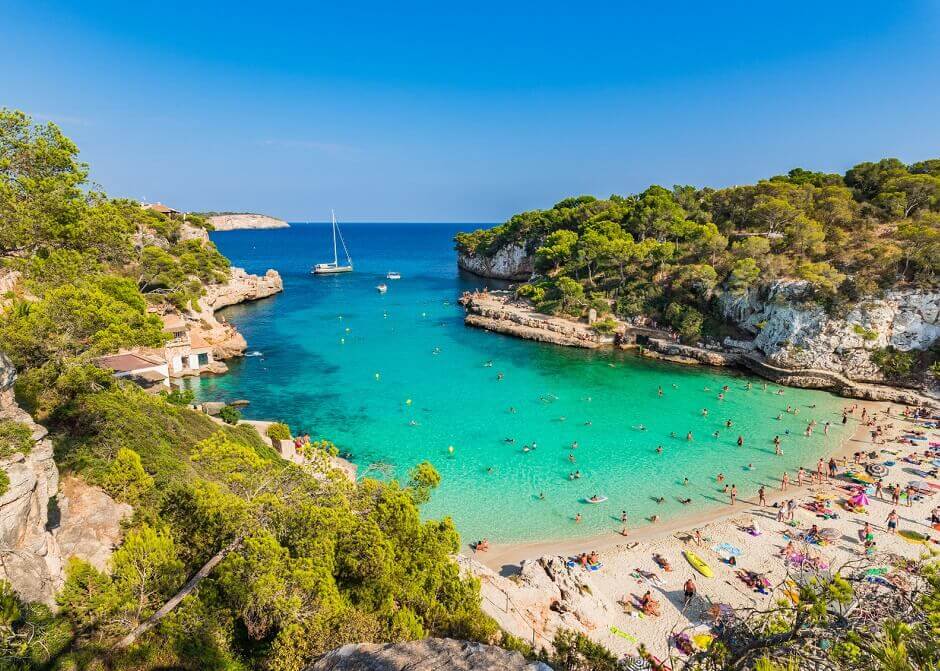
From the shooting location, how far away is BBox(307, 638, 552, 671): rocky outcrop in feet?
23.0

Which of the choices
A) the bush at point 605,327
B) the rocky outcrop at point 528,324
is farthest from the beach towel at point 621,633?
the bush at point 605,327

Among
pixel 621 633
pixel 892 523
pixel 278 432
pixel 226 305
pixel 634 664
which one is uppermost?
pixel 226 305

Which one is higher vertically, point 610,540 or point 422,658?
point 422,658

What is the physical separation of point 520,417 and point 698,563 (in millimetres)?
13388

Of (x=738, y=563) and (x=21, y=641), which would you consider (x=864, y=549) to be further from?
(x=21, y=641)

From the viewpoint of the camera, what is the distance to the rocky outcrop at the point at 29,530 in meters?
7.05

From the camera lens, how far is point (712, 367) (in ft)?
122

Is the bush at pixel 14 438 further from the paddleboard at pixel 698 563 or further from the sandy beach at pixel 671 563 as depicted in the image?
the paddleboard at pixel 698 563

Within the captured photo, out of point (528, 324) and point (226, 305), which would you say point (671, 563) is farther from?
point (226, 305)

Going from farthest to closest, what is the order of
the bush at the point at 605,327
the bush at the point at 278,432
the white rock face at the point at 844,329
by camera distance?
the bush at the point at 605,327, the white rock face at the point at 844,329, the bush at the point at 278,432

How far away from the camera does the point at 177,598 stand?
27.6 ft

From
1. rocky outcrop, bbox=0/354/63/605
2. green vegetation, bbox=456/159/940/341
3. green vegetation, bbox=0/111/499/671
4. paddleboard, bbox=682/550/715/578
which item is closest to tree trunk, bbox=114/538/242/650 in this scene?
green vegetation, bbox=0/111/499/671

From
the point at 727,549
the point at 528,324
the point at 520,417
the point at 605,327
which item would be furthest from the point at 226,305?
the point at 727,549

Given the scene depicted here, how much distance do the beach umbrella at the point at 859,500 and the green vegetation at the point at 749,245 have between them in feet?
62.6
